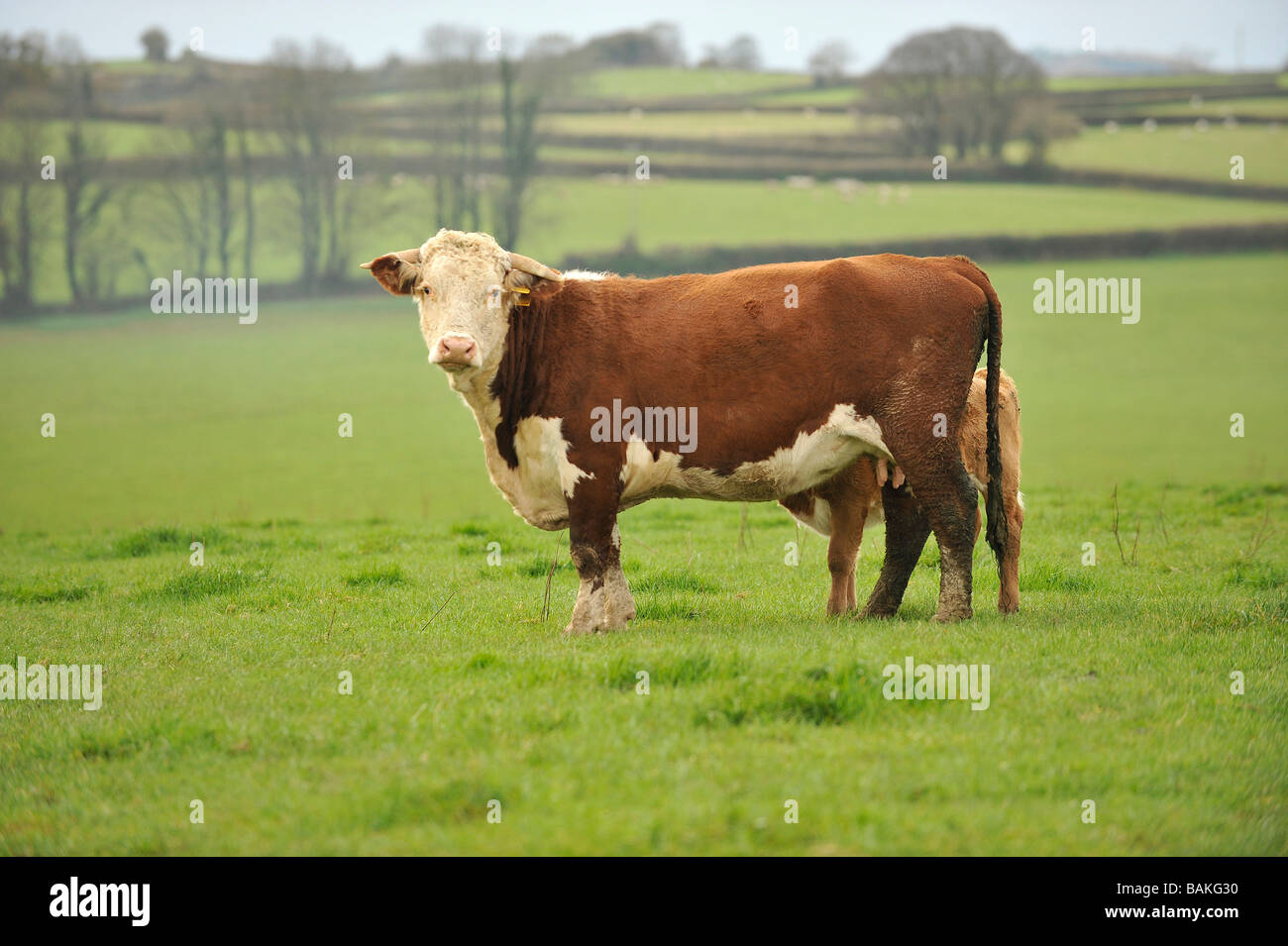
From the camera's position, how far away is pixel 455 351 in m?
8.58

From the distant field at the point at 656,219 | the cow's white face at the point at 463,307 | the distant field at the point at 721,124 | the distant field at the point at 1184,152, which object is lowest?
the cow's white face at the point at 463,307

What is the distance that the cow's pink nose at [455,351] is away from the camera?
28.1 ft

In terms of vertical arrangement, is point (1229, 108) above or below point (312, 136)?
above

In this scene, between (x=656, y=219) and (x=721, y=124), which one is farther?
(x=721, y=124)

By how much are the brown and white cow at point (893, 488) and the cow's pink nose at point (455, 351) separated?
304cm

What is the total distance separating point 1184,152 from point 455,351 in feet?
205

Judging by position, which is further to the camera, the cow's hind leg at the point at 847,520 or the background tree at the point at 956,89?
the background tree at the point at 956,89

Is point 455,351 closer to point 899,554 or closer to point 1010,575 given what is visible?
point 899,554

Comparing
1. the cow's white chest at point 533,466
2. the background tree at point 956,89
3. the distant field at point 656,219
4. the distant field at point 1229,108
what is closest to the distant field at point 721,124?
the background tree at point 956,89

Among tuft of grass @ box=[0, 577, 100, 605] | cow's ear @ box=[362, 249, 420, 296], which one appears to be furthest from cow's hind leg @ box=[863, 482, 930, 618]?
tuft of grass @ box=[0, 577, 100, 605]

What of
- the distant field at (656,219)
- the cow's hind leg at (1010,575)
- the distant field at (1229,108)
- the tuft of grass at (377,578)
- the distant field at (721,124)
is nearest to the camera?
the cow's hind leg at (1010,575)

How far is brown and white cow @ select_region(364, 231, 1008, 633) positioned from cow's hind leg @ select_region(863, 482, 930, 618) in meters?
0.22

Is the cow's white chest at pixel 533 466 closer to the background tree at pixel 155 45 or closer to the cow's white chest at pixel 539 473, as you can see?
the cow's white chest at pixel 539 473

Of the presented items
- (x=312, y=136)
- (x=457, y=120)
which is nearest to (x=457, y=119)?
(x=457, y=120)
